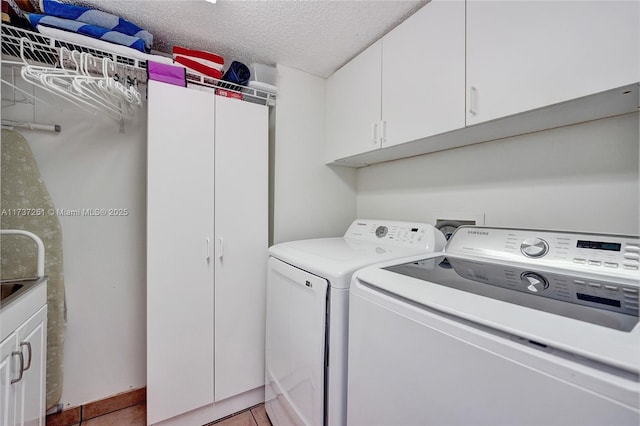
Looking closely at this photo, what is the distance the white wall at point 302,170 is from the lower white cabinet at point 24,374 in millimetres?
1199

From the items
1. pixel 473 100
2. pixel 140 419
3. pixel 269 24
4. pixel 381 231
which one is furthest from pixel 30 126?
pixel 473 100

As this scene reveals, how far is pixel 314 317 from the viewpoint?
1.08m

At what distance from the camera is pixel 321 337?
1.04 metres

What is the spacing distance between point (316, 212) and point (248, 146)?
71 cm

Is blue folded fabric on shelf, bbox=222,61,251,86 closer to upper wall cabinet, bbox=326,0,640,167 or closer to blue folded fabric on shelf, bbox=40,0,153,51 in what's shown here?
blue folded fabric on shelf, bbox=40,0,153,51

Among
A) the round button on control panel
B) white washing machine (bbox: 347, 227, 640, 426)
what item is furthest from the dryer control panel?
white washing machine (bbox: 347, 227, 640, 426)

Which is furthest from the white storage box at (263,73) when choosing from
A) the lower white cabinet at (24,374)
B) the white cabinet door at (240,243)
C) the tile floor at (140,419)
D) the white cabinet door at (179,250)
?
the tile floor at (140,419)

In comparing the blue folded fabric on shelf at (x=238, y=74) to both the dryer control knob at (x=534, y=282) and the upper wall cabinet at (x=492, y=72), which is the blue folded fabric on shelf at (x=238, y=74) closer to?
the upper wall cabinet at (x=492, y=72)

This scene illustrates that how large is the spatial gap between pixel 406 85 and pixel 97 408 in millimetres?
2633

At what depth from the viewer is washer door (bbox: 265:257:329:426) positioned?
105cm

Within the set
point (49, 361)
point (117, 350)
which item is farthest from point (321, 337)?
point (49, 361)

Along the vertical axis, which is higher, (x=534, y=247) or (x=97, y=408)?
(x=534, y=247)

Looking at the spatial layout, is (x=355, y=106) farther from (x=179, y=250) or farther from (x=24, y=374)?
(x=24, y=374)

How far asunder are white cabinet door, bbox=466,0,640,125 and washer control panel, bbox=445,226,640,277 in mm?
500
